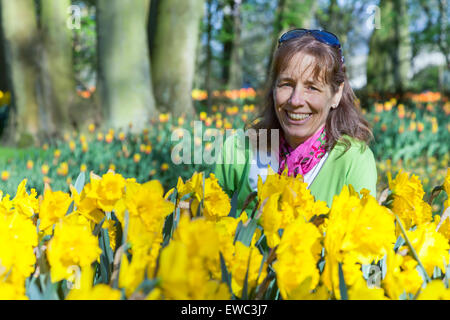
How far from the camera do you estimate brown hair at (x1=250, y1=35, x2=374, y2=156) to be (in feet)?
6.73

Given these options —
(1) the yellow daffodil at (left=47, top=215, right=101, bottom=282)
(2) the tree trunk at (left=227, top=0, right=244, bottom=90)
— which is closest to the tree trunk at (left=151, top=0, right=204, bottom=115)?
(1) the yellow daffodil at (left=47, top=215, right=101, bottom=282)

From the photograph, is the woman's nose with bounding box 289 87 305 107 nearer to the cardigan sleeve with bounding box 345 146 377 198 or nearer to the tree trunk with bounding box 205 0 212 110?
the cardigan sleeve with bounding box 345 146 377 198

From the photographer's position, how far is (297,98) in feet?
6.50

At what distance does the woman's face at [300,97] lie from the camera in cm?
202

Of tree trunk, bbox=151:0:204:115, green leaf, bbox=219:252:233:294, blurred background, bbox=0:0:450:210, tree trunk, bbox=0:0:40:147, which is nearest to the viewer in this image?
green leaf, bbox=219:252:233:294

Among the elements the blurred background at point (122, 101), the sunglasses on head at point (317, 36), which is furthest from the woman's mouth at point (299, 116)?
the blurred background at point (122, 101)

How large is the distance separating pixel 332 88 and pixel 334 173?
0.40 meters

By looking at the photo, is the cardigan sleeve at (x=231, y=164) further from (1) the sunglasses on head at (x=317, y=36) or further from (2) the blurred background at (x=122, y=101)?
(2) the blurred background at (x=122, y=101)

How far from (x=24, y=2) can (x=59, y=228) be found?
20.7ft

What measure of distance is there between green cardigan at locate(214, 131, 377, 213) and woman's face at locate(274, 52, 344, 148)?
183mm

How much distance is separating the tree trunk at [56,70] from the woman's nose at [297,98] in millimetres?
4982

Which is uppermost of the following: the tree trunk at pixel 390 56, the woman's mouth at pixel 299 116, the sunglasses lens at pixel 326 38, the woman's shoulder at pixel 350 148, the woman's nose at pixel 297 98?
the tree trunk at pixel 390 56

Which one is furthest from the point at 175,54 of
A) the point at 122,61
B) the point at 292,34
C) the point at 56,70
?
the point at 292,34

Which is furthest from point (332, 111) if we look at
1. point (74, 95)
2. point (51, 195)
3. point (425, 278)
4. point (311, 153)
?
point (74, 95)
